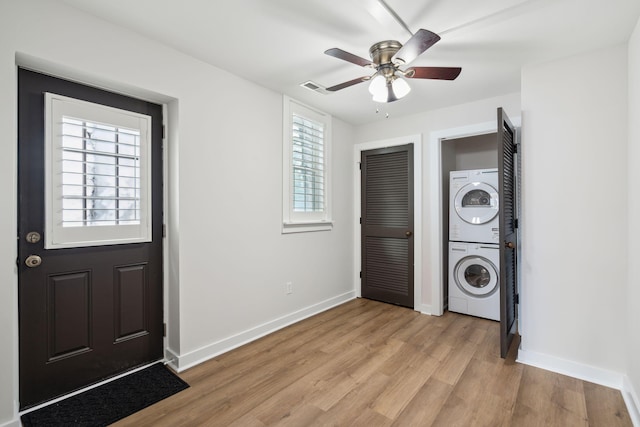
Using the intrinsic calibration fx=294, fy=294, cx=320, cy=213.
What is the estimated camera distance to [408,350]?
2.64m

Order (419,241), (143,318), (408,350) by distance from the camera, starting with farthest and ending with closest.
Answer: (419,241) → (408,350) → (143,318)

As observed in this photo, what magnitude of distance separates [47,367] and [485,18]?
357 centimetres

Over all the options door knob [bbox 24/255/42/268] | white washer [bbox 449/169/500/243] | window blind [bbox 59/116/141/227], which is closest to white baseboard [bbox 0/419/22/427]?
door knob [bbox 24/255/42/268]

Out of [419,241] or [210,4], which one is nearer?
[210,4]

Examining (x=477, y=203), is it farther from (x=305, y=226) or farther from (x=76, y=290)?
(x=76, y=290)

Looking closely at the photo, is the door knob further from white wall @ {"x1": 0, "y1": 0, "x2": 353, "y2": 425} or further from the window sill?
the window sill

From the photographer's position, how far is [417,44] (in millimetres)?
1647

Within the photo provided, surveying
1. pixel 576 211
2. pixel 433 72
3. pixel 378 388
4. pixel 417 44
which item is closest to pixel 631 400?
pixel 576 211

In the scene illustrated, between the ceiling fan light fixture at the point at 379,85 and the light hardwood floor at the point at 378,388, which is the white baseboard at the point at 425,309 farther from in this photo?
the ceiling fan light fixture at the point at 379,85

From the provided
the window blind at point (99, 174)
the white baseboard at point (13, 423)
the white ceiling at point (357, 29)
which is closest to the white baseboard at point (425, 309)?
the white ceiling at point (357, 29)

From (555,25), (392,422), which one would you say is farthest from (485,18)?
(392,422)

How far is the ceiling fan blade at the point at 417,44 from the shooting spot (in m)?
1.54

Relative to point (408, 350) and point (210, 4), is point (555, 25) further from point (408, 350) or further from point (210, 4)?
point (408, 350)

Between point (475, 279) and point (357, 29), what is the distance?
3.06 metres
